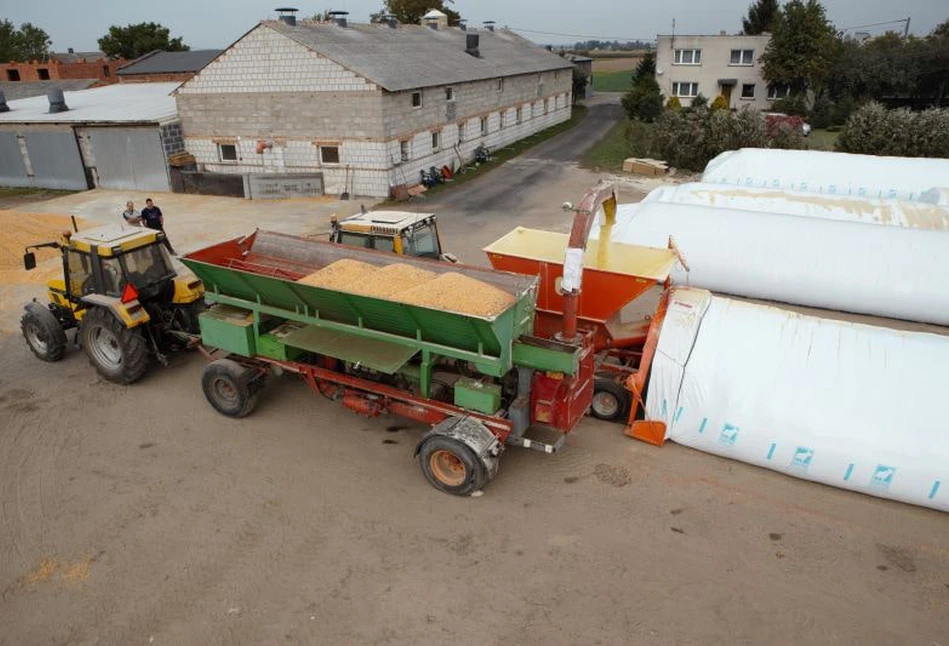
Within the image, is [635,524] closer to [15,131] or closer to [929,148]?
[929,148]

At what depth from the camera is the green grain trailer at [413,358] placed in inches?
293

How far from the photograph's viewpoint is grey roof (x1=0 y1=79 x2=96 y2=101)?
137 ft

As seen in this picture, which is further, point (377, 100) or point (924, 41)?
point (924, 41)

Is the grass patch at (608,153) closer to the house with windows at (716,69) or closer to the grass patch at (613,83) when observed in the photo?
the house with windows at (716,69)

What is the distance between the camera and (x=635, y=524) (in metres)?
7.25

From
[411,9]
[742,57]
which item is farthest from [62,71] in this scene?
[742,57]

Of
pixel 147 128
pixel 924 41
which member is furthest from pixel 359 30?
pixel 924 41

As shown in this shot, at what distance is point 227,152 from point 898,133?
86.2ft

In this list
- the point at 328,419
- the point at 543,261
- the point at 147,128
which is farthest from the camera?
the point at 147,128

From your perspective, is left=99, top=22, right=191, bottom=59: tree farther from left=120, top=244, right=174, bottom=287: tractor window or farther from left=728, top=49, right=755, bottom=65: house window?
left=120, top=244, right=174, bottom=287: tractor window

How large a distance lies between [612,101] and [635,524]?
177ft

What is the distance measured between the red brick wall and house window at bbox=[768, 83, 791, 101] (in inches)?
1848

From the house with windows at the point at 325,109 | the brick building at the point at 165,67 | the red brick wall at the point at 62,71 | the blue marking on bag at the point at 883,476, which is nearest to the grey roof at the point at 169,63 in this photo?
the brick building at the point at 165,67

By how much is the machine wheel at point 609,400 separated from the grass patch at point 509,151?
50.3ft
